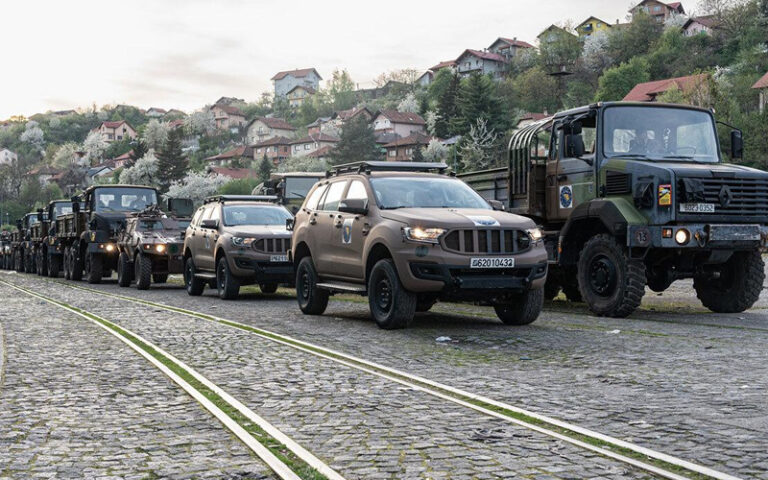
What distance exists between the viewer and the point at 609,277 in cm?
1245

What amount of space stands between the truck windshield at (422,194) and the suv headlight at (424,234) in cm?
108

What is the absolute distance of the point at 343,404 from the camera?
20.0 ft

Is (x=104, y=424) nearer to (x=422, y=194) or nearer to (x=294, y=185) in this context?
(x=422, y=194)

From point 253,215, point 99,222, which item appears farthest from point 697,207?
point 99,222

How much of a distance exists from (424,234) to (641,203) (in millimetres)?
3549

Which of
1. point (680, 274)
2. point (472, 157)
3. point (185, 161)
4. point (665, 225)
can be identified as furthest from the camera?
point (185, 161)

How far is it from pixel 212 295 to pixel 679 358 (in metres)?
12.9

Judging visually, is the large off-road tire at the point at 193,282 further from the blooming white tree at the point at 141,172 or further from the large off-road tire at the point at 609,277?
the blooming white tree at the point at 141,172

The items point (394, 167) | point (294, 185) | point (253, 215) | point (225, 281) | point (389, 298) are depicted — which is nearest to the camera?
point (389, 298)

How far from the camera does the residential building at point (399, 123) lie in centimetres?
14875

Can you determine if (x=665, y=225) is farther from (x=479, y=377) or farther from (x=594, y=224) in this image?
(x=479, y=377)

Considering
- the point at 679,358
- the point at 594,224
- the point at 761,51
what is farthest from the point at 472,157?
the point at 679,358

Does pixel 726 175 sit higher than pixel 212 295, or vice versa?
pixel 726 175

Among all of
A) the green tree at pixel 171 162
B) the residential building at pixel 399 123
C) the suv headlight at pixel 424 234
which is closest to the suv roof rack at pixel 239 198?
the suv headlight at pixel 424 234
